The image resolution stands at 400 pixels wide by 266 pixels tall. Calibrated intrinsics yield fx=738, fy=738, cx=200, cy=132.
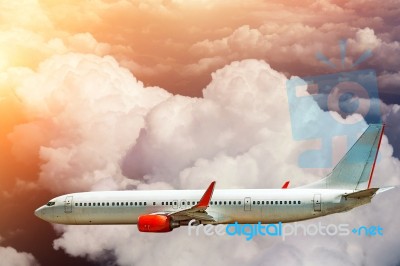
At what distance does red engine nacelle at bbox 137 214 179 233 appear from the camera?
73.8 meters

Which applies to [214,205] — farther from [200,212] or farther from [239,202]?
[239,202]

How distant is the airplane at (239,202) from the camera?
7394 centimetres

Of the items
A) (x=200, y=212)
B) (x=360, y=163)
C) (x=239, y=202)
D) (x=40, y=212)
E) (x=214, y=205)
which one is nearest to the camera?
(x=200, y=212)

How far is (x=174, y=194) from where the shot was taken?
78.6 m

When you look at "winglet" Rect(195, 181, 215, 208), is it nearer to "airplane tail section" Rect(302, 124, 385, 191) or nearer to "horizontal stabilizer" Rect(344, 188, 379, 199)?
"airplane tail section" Rect(302, 124, 385, 191)

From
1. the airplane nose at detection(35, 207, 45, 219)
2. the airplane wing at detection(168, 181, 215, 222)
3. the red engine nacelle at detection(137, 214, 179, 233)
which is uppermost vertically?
the airplane nose at detection(35, 207, 45, 219)

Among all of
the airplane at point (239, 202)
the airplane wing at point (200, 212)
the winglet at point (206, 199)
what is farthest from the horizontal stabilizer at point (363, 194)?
the airplane wing at point (200, 212)

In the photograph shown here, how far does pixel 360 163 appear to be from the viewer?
7575 cm

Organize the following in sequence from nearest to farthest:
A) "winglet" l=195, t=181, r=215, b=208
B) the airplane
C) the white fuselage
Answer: "winglet" l=195, t=181, r=215, b=208 < the airplane < the white fuselage

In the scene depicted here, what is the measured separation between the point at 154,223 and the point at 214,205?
7.03 meters

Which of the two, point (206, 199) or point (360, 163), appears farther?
point (360, 163)

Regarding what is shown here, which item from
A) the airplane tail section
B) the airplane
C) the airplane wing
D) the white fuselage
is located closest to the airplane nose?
the white fuselage

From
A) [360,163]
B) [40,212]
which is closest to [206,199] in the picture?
[360,163]

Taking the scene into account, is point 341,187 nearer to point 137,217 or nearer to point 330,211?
point 330,211
